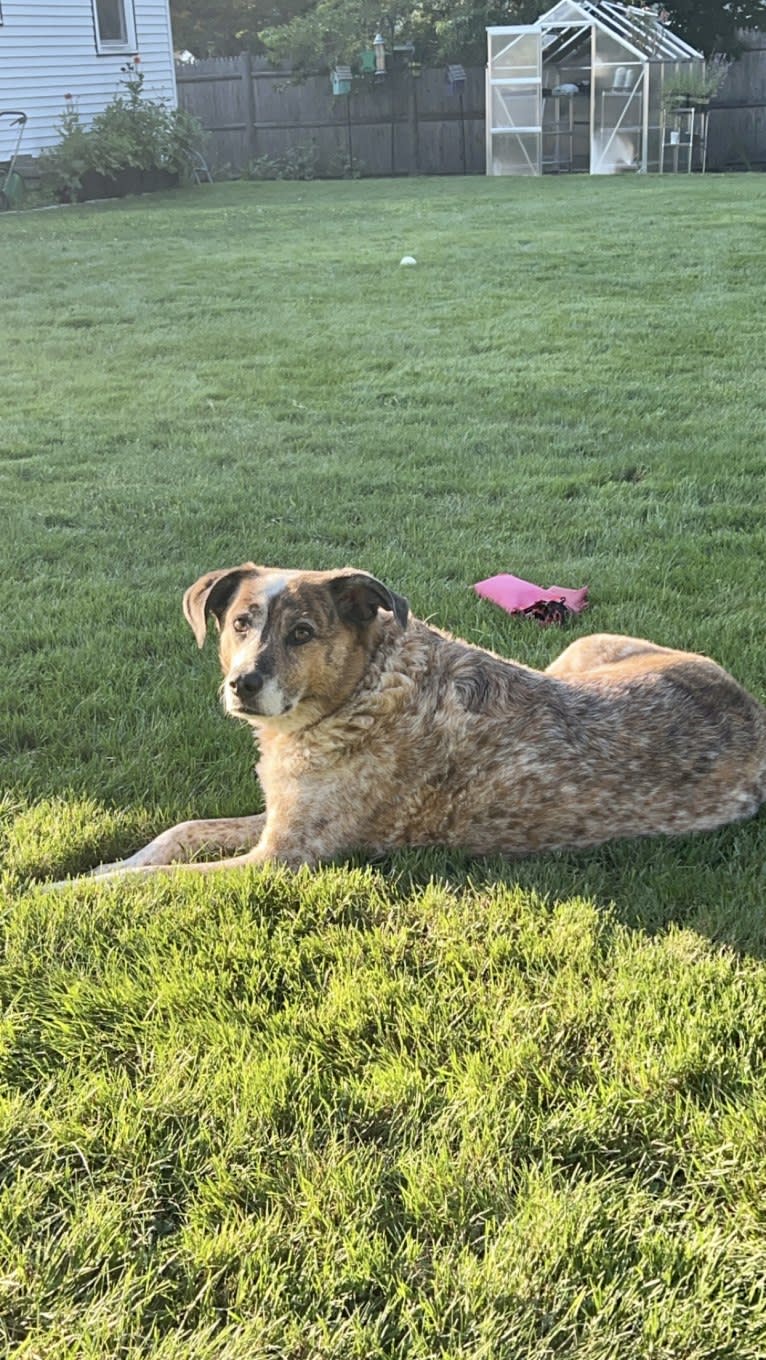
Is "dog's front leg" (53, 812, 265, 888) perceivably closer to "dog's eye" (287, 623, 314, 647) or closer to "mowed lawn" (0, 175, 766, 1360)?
"mowed lawn" (0, 175, 766, 1360)

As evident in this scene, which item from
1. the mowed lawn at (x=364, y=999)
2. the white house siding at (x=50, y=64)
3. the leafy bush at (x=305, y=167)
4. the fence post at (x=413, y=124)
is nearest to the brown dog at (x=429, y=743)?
the mowed lawn at (x=364, y=999)

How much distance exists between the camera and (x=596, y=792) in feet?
11.2

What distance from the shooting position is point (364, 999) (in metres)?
2.78

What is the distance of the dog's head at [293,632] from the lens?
3391 mm

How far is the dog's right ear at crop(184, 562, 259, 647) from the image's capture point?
3635mm

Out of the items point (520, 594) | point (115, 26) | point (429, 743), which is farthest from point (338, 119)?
point (429, 743)

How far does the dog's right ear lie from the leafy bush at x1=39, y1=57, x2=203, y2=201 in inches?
781

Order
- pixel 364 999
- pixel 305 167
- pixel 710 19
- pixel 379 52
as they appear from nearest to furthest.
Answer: pixel 364 999, pixel 379 52, pixel 305 167, pixel 710 19

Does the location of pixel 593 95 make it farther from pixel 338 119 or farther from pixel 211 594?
pixel 211 594

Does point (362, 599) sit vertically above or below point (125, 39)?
below

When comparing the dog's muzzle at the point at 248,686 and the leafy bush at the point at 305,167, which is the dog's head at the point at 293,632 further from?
the leafy bush at the point at 305,167

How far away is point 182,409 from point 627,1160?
24.1 ft

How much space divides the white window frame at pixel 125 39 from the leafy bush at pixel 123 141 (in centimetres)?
32

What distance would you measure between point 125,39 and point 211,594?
24.6 meters
